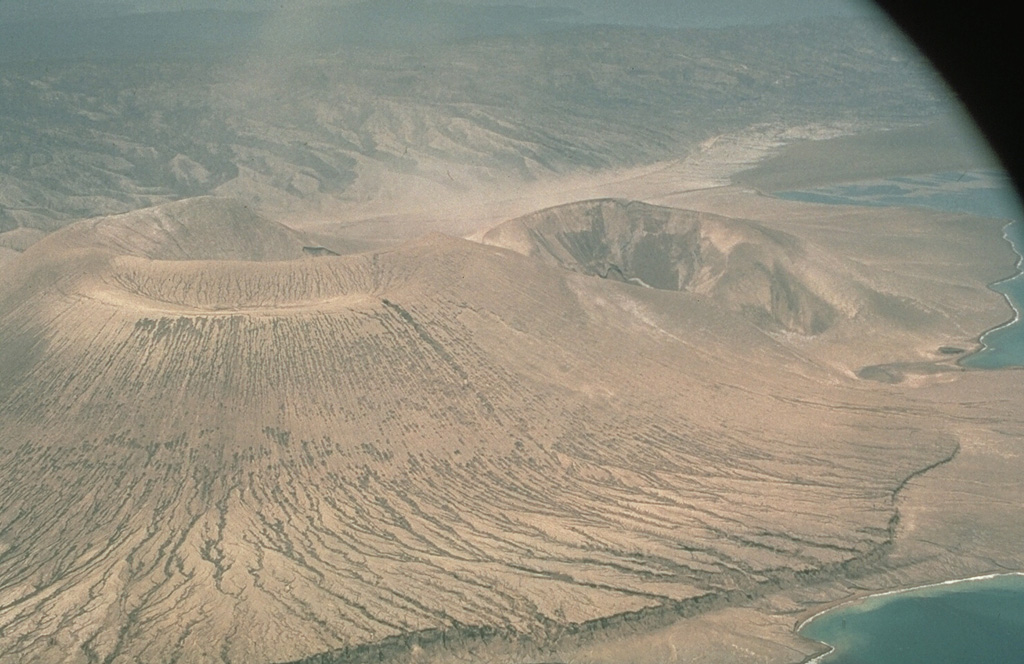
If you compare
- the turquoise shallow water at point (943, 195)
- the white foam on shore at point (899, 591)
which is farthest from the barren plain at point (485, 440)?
the turquoise shallow water at point (943, 195)

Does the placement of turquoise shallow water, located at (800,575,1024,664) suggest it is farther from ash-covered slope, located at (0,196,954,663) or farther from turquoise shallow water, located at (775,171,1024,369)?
turquoise shallow water, located at (775,171,1024,369)

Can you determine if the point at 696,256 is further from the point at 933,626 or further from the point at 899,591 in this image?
the point at 933,626

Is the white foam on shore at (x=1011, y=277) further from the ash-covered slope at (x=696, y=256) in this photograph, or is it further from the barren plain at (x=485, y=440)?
the ash-covered slope at (x=696, y=256)

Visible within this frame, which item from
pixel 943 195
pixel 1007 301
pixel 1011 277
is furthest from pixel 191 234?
pixel 943 195

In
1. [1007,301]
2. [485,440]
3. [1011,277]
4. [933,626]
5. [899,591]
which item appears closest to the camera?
[933,626]

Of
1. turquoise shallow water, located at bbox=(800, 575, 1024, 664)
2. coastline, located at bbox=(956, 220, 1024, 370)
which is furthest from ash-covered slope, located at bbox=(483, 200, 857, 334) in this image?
turquoise shallow water, located at bbox=(800, 575, 1024, 664)

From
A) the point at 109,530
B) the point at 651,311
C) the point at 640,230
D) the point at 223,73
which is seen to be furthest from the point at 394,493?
the point at 223,73
